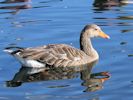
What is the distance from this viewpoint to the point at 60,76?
14.3 metres

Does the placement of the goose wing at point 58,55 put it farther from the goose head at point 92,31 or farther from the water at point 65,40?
the goose head at point 92,31

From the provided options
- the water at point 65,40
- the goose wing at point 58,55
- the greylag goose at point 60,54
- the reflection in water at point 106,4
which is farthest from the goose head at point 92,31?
the reflection in water at point 106,4

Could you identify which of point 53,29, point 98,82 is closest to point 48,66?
point 98,82

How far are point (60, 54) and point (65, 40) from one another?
63.4 inches

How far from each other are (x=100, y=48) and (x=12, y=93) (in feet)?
12.4

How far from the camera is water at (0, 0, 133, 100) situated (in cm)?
1309

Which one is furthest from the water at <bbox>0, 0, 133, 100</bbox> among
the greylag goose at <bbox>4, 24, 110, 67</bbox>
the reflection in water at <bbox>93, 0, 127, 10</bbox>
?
the greylag goose at <bbox>4, 24, 110, 67</bbox>

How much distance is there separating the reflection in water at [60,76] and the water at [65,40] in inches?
0.8

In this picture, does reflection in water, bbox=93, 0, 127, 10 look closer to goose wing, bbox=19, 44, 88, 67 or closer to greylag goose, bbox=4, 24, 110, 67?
greylag goose, bbox=4, 24, 110, 67

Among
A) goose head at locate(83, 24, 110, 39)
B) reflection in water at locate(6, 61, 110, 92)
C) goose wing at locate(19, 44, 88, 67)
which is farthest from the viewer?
goose head at locate(83, 24, 110, 39)

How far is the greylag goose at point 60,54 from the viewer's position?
14859 mm

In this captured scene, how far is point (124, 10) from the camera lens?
65.3 feet

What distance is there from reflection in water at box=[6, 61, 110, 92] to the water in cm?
2

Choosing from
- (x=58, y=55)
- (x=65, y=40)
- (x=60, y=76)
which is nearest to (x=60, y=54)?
(x=58, y=55)
